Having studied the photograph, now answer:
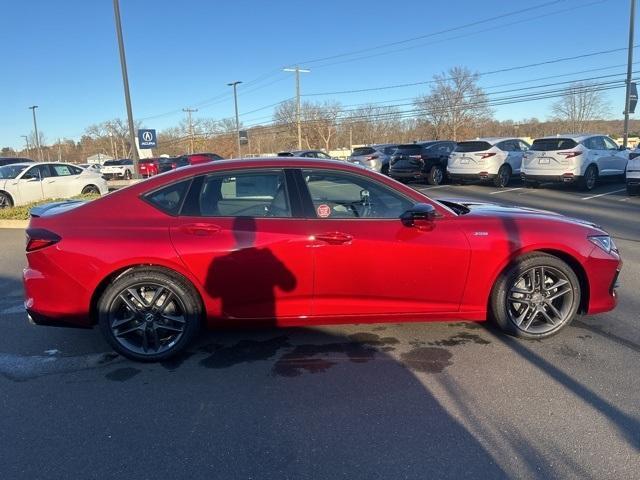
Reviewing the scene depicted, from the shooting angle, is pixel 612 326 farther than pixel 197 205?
Yes

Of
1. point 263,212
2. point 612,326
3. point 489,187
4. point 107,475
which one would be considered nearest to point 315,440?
point 107,475

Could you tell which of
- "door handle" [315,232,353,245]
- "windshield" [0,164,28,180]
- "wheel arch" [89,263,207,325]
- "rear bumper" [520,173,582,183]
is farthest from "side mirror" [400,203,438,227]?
"windshield" [0,164,28,180]

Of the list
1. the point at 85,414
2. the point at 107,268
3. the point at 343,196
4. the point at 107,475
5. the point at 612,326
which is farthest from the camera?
the point at 612,326

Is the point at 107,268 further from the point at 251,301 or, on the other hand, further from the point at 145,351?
the point at 251,301

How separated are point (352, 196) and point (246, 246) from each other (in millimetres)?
940

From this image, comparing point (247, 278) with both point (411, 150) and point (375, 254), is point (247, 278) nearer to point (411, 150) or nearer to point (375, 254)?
point (375, 254)

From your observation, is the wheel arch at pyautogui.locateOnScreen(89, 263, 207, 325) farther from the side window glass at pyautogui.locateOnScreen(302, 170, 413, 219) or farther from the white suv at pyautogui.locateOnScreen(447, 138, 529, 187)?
the white suv at pyautogui.locateOnScreen(447, 138, 529, 187)

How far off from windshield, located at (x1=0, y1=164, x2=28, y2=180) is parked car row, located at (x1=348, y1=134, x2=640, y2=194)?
42.7 ft

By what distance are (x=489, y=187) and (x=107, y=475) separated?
57.9 feet

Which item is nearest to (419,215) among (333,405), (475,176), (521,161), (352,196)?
(352,196)

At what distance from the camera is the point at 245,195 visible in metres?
3.87

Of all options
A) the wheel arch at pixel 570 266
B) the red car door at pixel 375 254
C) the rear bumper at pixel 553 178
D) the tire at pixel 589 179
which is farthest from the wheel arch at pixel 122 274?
the tire at pixel 589 179

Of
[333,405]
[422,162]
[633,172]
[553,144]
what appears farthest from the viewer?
[422,162]

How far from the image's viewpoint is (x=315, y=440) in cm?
279
